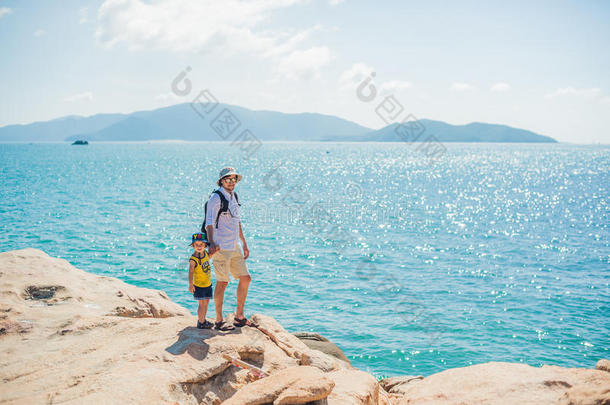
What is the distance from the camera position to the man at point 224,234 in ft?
25.3

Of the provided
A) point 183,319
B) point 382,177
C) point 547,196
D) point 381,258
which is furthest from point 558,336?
point 382,177

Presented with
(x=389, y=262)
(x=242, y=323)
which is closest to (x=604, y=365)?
(x=242, y=323)

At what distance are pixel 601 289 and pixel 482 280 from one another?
614 centimetres

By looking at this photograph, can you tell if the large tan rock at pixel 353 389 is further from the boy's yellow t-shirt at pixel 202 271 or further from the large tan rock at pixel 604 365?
the large tan rock at pixel 604 365

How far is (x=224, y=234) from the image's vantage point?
7922mm

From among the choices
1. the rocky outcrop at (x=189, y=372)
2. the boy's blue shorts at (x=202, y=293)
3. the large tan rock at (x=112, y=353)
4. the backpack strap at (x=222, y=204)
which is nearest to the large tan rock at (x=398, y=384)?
the rocky outcrop at (x=189, y=372)

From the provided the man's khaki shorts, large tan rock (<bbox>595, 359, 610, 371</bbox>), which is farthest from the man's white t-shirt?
large tan rock (<bbox>595, 359, 610, 371</bbox>)

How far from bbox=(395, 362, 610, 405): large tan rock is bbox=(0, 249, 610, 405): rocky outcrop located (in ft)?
0.06

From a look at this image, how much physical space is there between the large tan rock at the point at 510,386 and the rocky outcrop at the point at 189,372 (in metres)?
0.02

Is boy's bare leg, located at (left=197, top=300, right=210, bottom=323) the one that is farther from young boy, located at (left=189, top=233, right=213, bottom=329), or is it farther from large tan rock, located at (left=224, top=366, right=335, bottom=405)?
large tan rock, located at (left=224, top=366, right=335, bottom=405)

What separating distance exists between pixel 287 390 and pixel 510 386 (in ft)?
13.2

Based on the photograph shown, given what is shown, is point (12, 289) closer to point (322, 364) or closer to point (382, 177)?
point (322, 364)

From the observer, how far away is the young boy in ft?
25.0

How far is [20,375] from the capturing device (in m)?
6.69
